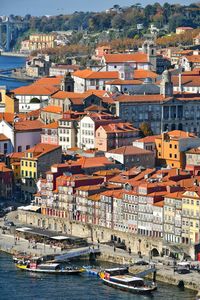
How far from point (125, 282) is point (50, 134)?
481 inches

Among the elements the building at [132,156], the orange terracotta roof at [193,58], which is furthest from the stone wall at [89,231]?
the orange terracotta roof at [193,58]

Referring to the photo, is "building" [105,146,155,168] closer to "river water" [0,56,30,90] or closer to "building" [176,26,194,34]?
"river water" [0,56,30,90]

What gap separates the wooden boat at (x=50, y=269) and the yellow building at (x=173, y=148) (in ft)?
26.5

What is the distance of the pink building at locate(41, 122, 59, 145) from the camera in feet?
127

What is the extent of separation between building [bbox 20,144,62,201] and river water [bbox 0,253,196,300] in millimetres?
6990

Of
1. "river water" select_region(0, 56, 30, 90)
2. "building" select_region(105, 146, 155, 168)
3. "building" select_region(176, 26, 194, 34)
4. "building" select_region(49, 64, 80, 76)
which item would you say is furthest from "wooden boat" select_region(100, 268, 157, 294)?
"building" select_region(176, 26, 194, 34)

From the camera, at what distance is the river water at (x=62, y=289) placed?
26219mm

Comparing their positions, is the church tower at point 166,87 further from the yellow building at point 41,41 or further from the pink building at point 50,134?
the yellow building at point 41,41

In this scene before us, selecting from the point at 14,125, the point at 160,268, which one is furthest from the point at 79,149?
the point at 160,268

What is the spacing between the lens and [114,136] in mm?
37250

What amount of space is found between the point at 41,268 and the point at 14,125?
35.1 ft

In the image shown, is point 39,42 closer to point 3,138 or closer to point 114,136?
point 3,138

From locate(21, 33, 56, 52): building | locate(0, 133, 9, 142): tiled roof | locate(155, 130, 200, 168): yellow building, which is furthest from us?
locate(21, 33, 56, 52): building

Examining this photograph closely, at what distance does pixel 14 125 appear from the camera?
38.6 m
